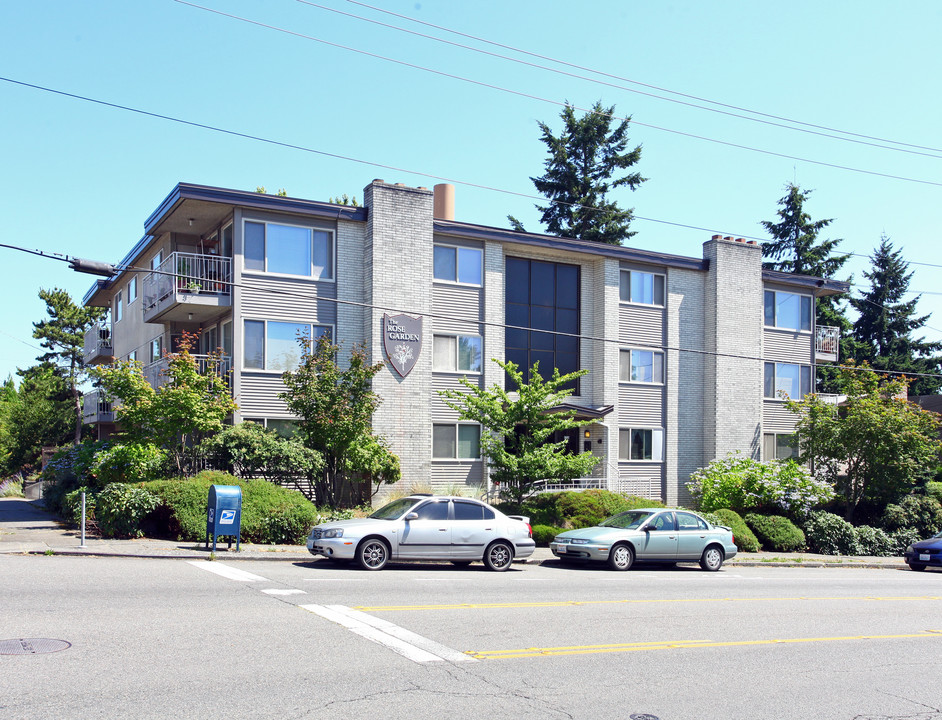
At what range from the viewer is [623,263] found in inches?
1277

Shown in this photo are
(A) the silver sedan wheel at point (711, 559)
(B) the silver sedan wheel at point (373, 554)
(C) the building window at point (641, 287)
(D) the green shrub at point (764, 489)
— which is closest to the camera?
(B) the silver sedan wheel at point (373, 554)

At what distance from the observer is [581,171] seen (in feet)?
179

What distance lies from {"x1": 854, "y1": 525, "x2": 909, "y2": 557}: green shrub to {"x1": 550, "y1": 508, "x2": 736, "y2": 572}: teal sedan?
9518 millimetres

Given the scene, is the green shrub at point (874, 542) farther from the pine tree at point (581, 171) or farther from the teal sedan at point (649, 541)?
the pine tree at point (581, 171)

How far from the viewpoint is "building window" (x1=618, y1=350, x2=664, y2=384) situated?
32.3 m

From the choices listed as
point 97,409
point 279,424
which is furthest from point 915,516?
point 97,409

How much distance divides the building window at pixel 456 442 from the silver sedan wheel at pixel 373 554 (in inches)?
466

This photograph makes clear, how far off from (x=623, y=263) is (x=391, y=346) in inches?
405

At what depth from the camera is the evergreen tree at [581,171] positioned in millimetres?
54062

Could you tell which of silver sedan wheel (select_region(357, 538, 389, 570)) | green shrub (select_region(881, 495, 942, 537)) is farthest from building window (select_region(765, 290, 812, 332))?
silver sedan wheel (select_region(357, 538, 389, 570))

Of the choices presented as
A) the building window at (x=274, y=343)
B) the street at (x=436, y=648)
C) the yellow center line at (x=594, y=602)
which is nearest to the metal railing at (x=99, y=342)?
the building window at (x=274, y=343)

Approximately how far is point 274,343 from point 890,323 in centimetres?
4422

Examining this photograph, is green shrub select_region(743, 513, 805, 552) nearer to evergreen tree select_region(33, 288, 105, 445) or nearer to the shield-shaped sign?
the shield-shaped sign

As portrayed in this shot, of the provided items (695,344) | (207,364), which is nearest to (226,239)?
(207,364)
